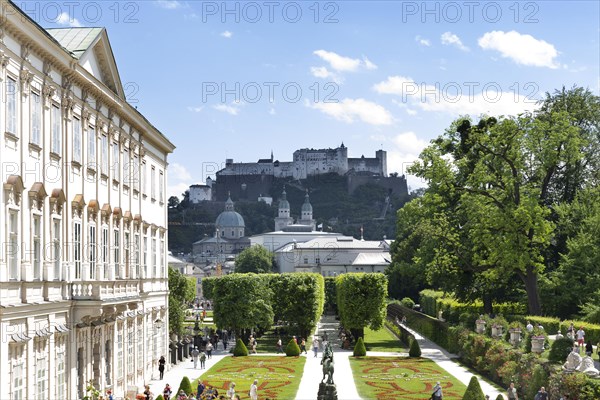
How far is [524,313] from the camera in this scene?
61.7m

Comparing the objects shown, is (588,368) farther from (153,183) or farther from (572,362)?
(153,183)

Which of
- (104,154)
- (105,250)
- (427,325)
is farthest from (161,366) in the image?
(427,325)

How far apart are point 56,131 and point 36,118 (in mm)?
1905

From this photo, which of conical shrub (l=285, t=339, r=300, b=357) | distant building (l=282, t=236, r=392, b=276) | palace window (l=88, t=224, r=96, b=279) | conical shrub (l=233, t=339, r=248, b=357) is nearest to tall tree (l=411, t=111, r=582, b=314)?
conical shrub (l=285, t=339, r=300, b=357)

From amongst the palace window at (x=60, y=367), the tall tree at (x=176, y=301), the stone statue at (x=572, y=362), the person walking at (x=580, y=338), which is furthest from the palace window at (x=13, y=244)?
the tall tree at (x=176, y=301)

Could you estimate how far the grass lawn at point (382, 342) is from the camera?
64812mm

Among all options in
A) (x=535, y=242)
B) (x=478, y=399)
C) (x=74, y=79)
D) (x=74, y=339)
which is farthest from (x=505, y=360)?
(x=74, y=79)

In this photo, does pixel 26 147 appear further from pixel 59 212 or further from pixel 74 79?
pixel 74 79

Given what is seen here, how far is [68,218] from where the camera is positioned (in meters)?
28.5

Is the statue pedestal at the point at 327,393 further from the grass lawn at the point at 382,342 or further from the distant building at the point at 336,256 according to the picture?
the distant building at the point at 336,256

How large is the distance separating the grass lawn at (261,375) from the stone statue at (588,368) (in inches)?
548

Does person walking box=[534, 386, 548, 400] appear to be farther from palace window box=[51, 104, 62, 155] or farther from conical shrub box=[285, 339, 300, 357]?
conical shrub box=[285, 339, 300, 357]

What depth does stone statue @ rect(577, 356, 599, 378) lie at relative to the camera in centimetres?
2867

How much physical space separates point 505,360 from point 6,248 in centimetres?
2520
